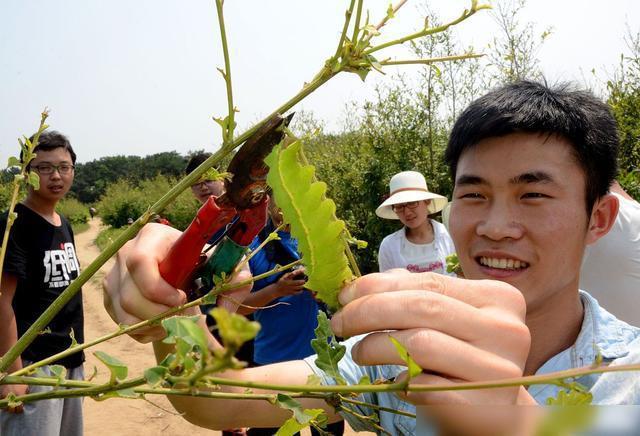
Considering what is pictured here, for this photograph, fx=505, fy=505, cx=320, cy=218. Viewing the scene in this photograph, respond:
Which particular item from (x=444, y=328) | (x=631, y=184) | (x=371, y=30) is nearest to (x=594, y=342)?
(x=444, y=328)

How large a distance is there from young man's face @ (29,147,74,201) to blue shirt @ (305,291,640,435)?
2228mm

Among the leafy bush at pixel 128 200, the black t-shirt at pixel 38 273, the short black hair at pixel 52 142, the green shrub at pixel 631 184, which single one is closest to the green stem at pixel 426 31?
the black t-shirt at pixel 38 273

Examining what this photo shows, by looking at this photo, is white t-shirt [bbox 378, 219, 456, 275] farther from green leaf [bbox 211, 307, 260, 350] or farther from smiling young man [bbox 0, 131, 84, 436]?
green leaf [bbox 211, 307, 260, 350]

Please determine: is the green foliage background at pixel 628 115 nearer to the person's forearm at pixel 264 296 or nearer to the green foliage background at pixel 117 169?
the person's forearm at pixel 264 296

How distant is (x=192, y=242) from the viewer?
0.93 meters

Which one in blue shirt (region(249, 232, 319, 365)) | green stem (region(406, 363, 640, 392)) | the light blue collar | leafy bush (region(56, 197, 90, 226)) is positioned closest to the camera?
green stem (region(406, 363, 640, 392))

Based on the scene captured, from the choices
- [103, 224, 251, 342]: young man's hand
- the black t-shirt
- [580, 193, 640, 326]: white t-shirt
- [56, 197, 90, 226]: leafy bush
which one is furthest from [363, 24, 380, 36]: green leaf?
[56, 197, 90, 226]: leafy bush

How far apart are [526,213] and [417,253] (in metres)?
2.72

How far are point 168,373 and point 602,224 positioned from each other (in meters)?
1.35

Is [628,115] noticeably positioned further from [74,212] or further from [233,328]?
[74,212]

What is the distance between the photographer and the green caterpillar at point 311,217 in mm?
564

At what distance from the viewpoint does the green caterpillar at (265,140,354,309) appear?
564 mm

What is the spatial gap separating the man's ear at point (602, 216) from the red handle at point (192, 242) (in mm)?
1027

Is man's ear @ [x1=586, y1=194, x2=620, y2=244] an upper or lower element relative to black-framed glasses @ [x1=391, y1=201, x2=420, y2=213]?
lower
